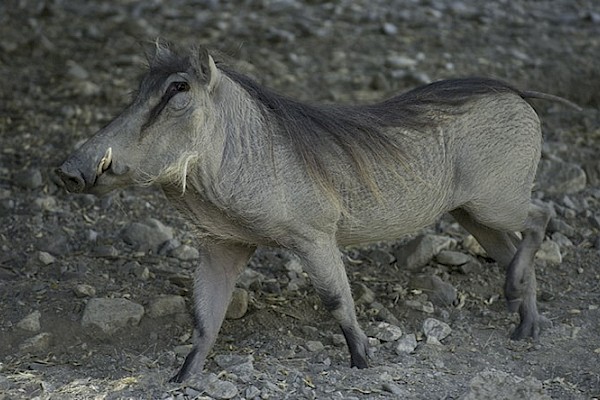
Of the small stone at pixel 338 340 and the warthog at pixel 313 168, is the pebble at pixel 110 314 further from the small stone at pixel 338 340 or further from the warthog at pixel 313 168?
the small stone at pixel 338 340

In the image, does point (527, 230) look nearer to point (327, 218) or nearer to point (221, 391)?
point (327, 218)

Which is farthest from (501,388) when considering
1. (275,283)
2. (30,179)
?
(30,179)

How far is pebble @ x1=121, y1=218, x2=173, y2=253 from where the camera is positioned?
4598 mm

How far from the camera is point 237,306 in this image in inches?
157

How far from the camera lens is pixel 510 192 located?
3838 millimetres

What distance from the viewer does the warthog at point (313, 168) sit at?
3152 millimetres

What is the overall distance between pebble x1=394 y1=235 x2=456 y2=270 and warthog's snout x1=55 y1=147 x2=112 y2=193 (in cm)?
Result: 177

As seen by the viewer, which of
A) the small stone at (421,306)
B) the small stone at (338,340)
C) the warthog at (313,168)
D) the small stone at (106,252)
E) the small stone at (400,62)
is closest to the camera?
the warthog at (313,168)

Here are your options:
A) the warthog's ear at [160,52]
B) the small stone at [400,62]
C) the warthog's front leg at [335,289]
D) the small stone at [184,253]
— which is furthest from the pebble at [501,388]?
the small stone at [400,62]

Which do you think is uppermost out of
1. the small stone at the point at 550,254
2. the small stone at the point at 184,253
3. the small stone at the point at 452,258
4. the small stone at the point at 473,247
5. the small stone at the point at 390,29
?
the small stone at the point at 184,253

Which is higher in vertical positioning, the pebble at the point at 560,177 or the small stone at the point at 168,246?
the small stone at the point at 168,246

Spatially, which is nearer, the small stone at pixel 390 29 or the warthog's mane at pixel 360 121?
the warthog's mane at pixel 360 121

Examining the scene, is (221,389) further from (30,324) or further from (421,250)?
(421,250)

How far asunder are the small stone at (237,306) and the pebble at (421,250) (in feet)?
2.67
